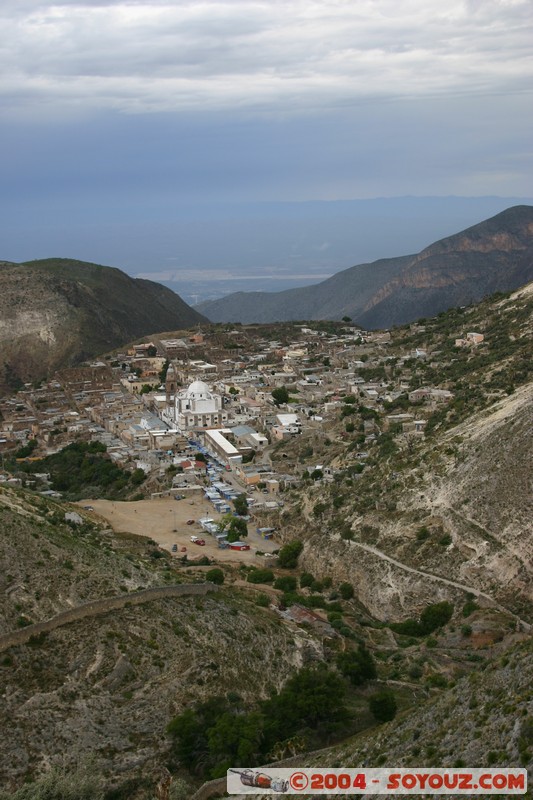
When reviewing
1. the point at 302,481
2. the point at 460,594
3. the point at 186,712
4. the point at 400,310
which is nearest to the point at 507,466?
the point at 460,594

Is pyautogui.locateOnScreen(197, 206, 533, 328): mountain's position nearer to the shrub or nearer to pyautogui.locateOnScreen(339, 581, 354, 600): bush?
the shrub

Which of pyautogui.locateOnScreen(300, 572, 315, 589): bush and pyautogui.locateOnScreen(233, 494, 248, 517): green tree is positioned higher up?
pyautogui.locateOnScreen(233, 494, 248, 517): green tree

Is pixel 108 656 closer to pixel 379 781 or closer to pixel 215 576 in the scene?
pixel 379 781

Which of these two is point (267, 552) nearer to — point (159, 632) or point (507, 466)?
point (507, 466)

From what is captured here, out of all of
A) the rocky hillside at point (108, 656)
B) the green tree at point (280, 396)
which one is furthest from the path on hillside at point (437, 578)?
the green tree at point (280, 396)

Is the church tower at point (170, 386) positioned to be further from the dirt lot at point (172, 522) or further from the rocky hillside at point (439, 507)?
the rocky hillside at point (439, 507)

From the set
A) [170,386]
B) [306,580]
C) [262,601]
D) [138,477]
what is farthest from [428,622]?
[170,386]

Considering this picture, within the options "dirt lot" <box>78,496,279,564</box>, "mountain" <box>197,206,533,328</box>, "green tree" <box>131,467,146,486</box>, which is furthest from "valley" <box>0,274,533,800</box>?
"mountain" <box>197,206,533,328</box>
